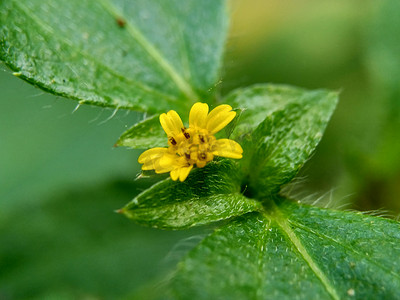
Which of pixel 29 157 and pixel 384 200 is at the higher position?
pixel 29 157

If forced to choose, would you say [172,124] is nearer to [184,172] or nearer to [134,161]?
[184,172]

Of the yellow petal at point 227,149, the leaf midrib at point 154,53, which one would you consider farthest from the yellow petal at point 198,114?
the leaf midrib at point 154,53

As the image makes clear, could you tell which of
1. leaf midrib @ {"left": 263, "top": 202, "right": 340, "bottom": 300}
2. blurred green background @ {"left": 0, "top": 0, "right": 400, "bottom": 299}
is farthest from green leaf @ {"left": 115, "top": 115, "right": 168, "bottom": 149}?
leaf midrib @ {"left": 263, "top": 202, "right": 340, "bottom": 300}

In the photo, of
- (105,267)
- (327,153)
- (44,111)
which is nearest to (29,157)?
(44,111)

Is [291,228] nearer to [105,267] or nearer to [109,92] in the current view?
[109,92]

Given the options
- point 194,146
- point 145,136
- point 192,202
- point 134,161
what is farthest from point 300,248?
point 134,161

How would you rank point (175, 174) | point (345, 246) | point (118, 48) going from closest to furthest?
point (175, 174) < point (345, 246) < point (118, 48)

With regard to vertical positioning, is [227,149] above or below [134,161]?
below

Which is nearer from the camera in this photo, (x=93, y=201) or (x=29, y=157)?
(x=93, y=201)
